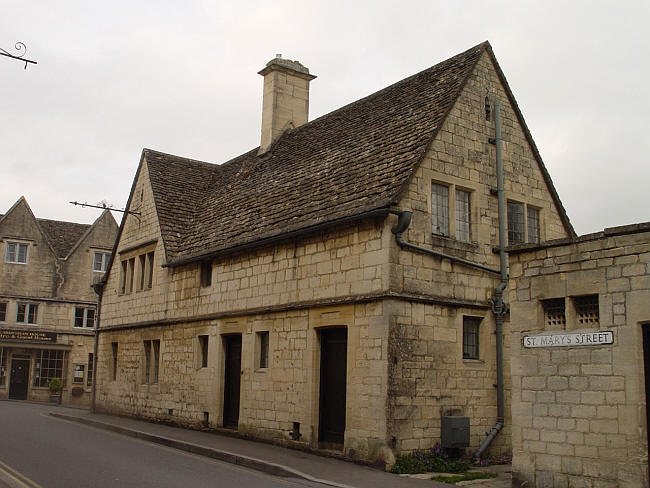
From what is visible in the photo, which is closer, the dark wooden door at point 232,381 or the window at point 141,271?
the dark wooden door at point 232,381

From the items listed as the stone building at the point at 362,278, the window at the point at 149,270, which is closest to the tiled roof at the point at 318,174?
the stone building at the point at 362,278

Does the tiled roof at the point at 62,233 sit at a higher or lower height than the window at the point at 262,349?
higher

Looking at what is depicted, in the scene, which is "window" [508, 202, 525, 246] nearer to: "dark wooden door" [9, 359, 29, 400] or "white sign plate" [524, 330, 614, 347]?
"white sign plate" [524, 330, 614, 347]

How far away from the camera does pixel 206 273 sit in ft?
65.7

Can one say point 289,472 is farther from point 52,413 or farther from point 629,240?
point 52,413

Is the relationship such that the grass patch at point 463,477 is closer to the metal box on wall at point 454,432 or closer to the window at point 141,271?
the metal box on wall at point 454,432

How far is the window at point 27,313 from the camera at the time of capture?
4056cm

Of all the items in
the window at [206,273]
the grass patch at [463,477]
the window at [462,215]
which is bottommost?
the grass patch at [463,477]

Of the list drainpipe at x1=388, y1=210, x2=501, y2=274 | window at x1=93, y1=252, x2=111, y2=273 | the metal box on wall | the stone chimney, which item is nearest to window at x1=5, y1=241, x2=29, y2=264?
window at x1=93, y1=252, x2=111, y2=273

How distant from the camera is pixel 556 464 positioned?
33.2ft

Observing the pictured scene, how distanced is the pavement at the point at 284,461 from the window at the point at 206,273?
3.99 m

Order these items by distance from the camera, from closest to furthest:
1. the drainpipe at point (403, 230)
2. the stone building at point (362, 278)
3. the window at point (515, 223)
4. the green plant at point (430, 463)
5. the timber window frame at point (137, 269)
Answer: the green plant at point (430, 463), the drainpipe at point (403, 230), the stone building at point (362, 278), the window at point (515, 223), the timber window frame at point (137, 269)

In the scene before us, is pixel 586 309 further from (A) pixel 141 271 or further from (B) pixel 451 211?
(A) pixel 141 271

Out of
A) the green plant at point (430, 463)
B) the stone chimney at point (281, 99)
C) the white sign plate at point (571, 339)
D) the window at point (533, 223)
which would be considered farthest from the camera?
the stone chimney at point (281, 99)
